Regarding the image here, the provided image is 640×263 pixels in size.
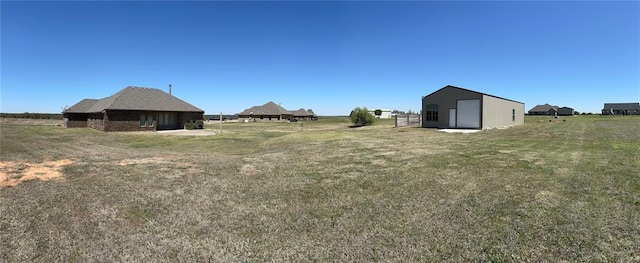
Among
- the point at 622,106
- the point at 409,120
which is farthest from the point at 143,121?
the point at 622,106

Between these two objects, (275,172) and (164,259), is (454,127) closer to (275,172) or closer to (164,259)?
(275,172)

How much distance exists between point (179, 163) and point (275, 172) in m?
3.95

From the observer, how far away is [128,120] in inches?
1225

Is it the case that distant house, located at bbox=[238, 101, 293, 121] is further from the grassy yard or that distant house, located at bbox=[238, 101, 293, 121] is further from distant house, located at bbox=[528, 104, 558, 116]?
distant house, located at bbox=[528, 104, 558, 116]

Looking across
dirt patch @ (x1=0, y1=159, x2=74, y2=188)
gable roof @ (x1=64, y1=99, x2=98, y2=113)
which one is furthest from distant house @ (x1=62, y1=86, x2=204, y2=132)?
dirt patch @ (x1=0, y1=159, x2=74, y2=188)

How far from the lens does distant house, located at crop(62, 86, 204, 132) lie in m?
30.5

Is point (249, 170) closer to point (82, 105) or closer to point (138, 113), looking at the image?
point (138, 113)

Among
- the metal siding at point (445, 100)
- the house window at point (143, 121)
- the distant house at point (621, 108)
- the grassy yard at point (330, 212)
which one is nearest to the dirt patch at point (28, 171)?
the grassy yard at point (330, 212)

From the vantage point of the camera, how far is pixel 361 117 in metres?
40.7

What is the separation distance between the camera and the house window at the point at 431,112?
103ft

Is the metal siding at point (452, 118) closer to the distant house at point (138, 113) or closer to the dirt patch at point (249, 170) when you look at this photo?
the dirt patch at point (249, 170)

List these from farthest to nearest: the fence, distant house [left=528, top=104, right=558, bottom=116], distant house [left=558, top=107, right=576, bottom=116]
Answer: distant house [left=558, top=107, right=576, bottom=116] < distant house [left=528, top=104, right=558, bottom=116] < the fence

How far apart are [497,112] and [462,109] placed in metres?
4.99

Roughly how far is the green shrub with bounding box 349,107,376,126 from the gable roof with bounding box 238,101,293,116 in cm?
3809
